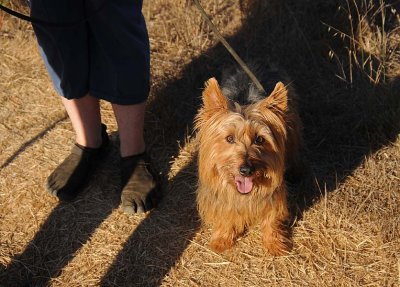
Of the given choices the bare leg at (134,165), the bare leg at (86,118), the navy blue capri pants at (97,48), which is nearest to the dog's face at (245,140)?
the navy blue capri pants at (97,48)

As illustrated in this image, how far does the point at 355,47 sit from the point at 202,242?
217cm

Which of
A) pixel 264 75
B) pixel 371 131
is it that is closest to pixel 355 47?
pixel 371 131

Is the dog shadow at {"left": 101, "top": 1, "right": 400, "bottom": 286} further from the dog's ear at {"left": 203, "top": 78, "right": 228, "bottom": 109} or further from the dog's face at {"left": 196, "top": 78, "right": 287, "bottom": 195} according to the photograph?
the dog's ear at {"left": 203, "top": 78, "right": 228, "bottom": 109}

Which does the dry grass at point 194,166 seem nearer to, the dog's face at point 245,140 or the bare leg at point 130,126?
the bare leg at point 130,126

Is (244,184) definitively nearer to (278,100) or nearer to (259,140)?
(259,140)

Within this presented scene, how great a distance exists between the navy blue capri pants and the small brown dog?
0.53 meters

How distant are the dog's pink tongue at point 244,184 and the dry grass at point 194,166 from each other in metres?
0.59

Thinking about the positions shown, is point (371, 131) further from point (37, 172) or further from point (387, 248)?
point (37, 172)

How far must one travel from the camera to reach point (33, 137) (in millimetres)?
3840

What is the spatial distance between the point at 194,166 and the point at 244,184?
1009 mm

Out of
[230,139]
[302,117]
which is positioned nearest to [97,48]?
[230,139]

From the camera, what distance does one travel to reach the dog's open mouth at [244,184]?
2566 mm

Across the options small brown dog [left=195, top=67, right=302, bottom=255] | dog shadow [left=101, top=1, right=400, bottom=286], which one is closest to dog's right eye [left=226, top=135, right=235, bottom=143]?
small brown dog [left=195, top=67, right=302, bottom=255]

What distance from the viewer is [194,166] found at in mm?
3559
